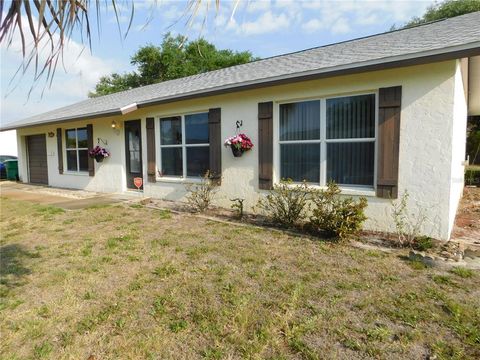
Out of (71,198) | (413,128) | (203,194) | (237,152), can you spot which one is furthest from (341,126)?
(71,198)

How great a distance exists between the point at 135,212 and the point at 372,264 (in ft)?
16.3

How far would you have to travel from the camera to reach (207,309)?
278 centimetres

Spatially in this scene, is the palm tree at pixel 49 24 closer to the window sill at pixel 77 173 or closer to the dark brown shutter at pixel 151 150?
the dark brown shutter at pixel 151 150

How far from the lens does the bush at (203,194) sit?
6.58 metres

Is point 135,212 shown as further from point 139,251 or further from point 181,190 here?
point 139,251

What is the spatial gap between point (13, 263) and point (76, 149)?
7.48 meters

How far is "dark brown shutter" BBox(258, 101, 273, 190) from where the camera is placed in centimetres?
591

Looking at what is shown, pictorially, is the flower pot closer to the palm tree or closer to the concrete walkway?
the concrete walkway

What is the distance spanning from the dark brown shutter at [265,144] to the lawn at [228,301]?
155cm

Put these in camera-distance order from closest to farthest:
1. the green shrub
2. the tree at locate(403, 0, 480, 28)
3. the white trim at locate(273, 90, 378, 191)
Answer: the green shrub, the white trim at locate(273, 90, 378, 191), the tree at locate(403, 0, 480, 28)

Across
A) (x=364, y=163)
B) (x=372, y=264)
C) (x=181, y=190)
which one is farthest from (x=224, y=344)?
(x=181, y=190)

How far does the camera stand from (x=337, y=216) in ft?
Result: 14.8

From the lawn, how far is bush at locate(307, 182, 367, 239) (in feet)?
0.91

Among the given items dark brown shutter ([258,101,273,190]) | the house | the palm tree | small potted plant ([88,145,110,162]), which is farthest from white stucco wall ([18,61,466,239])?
small potted plant ([88,145,110,162])
